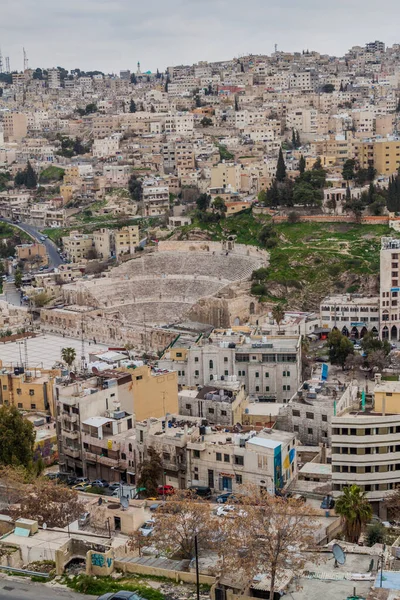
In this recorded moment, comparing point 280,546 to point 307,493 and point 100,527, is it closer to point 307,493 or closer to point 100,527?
point 100,527

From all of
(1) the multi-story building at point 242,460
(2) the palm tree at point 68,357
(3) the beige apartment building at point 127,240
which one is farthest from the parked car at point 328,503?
(3) the beige apartment building at point 127,240

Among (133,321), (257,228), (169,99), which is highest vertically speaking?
(169,99)

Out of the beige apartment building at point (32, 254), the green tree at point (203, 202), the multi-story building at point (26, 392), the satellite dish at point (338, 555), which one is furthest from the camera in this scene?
the beige apartment building at point (32, 254)

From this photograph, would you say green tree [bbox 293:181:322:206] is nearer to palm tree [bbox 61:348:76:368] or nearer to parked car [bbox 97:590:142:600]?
palm tree [bbox 61:348:76:368]

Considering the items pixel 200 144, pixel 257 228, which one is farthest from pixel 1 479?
pixel 200 144

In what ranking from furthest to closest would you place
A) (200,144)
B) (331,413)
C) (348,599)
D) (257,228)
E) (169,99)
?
(169,99)
(200,144)
(257,228)
(331,413)
(348,599)

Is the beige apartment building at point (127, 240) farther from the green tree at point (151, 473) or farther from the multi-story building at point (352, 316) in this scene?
the green tree at point (151, 473)

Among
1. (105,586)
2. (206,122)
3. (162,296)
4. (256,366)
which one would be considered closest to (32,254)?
(162,296)
